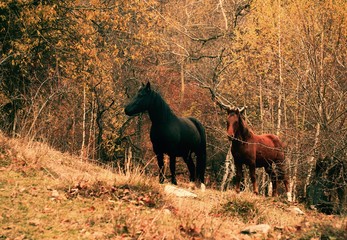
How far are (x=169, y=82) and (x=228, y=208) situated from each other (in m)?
22.3

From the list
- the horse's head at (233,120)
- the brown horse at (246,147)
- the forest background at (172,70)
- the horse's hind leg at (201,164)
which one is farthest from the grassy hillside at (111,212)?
the horse's hind leg at (201,164)

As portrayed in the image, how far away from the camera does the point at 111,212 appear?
24.6 ft

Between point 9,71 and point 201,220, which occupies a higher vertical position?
point 9,71

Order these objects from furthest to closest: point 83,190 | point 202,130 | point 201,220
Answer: point 202,130
point 83,190
point 201,220

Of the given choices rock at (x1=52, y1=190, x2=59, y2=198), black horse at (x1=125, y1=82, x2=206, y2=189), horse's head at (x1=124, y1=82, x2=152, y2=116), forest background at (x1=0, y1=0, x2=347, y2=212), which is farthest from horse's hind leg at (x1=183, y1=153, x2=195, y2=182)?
rock at (x1=52, y1=190, x2=59, y2=198)

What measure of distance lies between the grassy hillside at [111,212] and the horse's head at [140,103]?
10.2ft

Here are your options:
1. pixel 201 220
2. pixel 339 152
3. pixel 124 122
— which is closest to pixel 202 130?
pixel 339 152

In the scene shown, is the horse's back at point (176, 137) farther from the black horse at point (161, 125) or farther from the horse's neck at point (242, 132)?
the horse's neck at point (242, 132)

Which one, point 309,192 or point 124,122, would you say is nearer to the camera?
point 309,192

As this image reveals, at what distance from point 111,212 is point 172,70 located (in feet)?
81.8

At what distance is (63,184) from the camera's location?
909cm

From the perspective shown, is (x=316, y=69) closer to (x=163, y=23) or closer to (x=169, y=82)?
(x=163, y=23)

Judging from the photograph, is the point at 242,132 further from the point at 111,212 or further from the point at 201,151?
the point at 111,212

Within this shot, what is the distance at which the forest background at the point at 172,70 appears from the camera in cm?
1226
